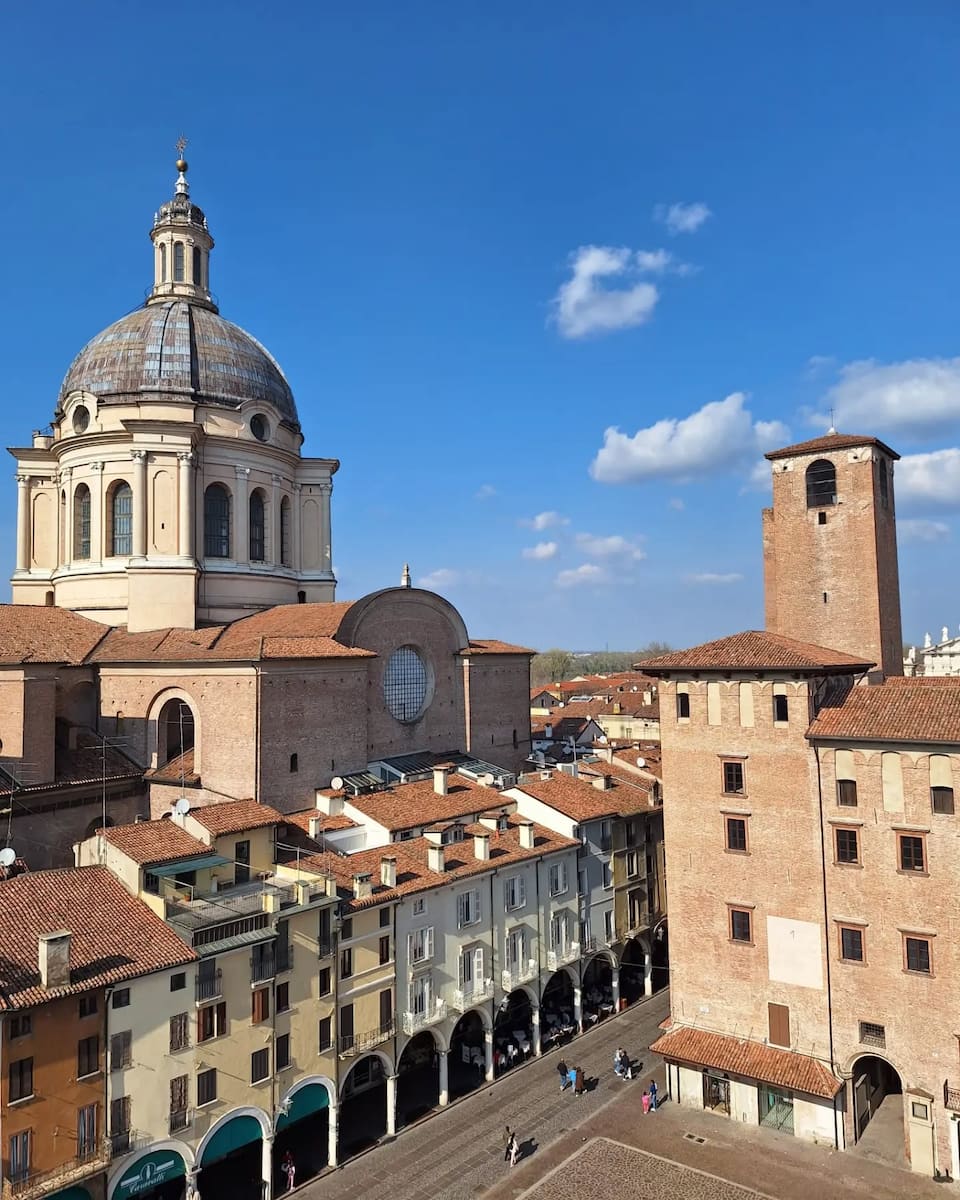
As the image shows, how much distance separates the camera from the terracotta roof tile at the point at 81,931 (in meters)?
19.5

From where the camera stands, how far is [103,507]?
42.3 metres

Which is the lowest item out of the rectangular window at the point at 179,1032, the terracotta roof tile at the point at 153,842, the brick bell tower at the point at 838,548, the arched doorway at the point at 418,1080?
the arched doorway at the point at 418,1080

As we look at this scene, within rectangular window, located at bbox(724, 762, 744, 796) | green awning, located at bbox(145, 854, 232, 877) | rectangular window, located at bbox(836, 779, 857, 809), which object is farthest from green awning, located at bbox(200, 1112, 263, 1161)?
rectangular window, located at bbox(836, 779, 857, 809)

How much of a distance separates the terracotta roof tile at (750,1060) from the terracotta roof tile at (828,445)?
66.2ft

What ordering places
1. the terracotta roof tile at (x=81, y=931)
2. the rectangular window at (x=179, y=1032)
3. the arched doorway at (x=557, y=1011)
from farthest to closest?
the arched doorway at (x=557, y=1011) < the rectangular window at (x=179, y=1032) < the terracotta roof tile at (x=81, y=931)

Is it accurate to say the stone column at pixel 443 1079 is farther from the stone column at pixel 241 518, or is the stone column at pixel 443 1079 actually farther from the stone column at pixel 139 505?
the stone column at pixel 139 505

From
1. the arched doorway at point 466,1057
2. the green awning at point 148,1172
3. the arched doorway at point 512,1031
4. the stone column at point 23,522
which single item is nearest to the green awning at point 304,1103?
the green awning at point 148,1172

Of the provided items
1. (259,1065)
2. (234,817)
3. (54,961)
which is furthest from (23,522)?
(259,1065)

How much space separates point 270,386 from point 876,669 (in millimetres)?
32063

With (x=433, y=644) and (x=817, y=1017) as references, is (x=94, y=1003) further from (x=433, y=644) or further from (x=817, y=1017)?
(x=433, y=644)

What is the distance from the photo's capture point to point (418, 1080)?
99.9 feet

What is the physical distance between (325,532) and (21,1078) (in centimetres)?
3279

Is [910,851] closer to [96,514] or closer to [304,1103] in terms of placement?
[304,1103]

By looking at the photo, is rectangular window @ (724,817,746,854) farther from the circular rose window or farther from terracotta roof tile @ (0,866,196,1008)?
the circular rose window
